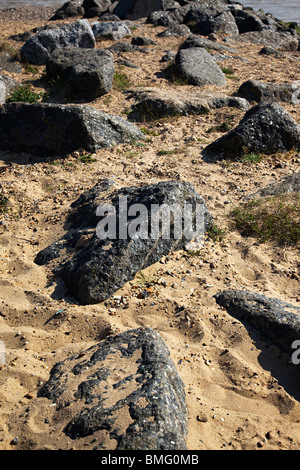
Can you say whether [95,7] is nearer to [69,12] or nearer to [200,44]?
[69,12]

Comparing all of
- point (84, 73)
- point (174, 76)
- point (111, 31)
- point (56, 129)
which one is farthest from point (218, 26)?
point (56, 129)

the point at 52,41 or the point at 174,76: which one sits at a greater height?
the point at 52,41

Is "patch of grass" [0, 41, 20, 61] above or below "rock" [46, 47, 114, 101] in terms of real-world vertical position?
above

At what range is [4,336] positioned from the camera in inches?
156

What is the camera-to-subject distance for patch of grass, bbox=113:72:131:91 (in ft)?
32.1

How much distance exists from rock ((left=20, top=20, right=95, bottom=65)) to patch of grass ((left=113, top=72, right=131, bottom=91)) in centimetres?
229

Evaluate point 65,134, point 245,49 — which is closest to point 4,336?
point 65,134

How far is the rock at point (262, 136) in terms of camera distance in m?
7.09

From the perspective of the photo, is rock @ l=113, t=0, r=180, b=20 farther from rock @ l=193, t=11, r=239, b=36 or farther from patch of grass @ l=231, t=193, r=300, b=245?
patch of grass @ l=231, t=193, r=300, b=245

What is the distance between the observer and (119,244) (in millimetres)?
4438

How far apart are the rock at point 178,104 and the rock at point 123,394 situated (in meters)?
5.91

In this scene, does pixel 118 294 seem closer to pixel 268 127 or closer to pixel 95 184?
pixel 95 184

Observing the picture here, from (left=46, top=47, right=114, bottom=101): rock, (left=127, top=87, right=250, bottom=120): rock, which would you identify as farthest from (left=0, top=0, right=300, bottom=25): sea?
(left=46, top=47, right=114, bottom=101): rock

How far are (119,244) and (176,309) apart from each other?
34.1 inches
